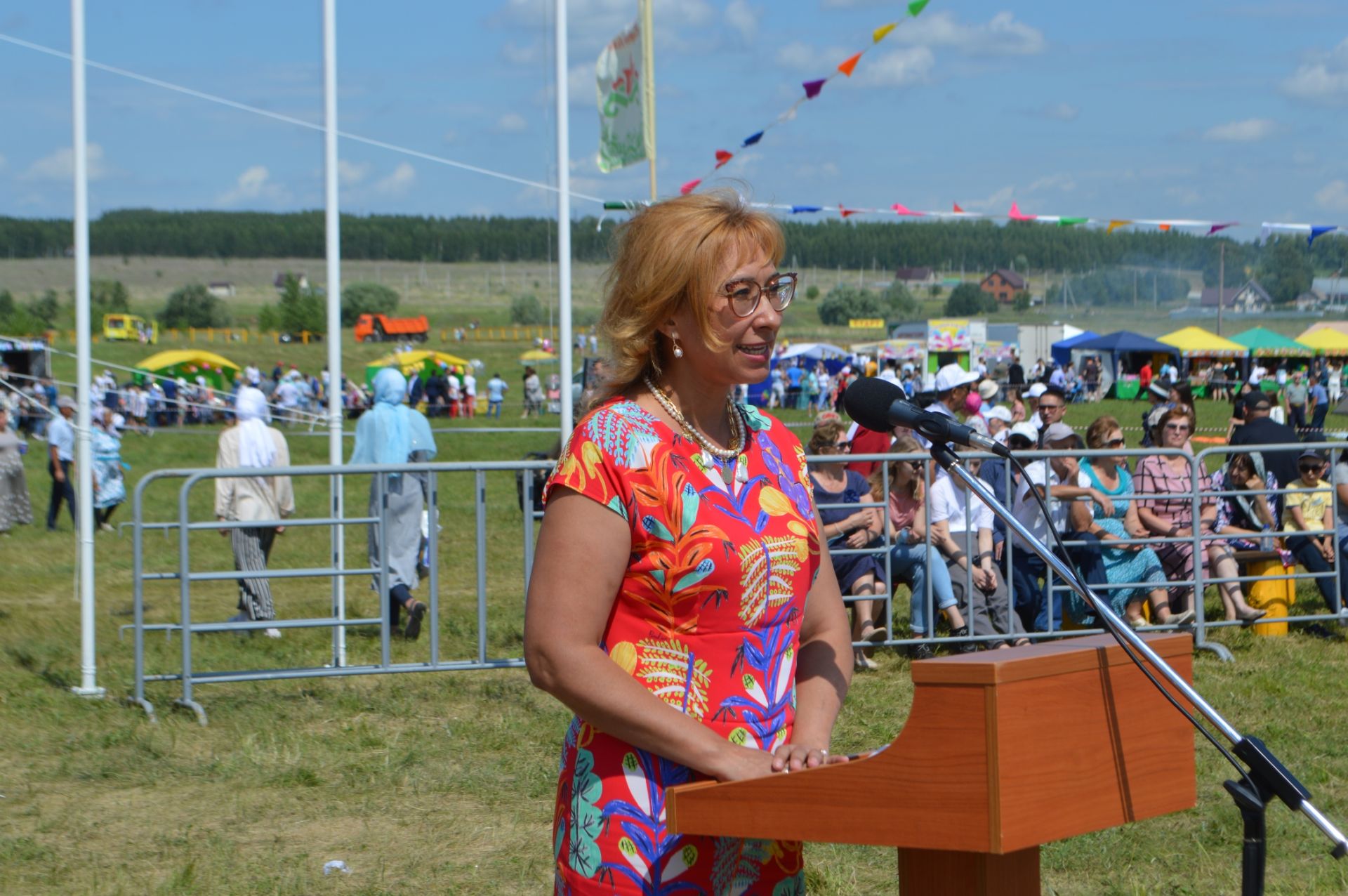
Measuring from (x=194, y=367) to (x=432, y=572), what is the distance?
47757 mm

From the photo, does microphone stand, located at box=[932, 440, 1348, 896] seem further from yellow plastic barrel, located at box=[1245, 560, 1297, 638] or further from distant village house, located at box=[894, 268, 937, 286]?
distant village house, located at box=[894, 268, 937, 286]

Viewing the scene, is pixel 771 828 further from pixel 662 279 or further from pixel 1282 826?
pixel 1282 826

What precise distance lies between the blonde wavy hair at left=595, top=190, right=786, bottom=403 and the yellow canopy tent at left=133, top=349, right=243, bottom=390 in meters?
49.6

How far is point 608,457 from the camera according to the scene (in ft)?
7.42

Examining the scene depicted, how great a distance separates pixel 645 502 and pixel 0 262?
490 feet

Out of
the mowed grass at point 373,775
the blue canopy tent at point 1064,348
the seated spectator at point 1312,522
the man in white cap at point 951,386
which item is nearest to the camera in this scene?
the mowed grass at point 373,775

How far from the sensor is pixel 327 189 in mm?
9047

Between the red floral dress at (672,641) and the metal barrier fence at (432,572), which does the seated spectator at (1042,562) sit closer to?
the metal barrier fence at (432,572)

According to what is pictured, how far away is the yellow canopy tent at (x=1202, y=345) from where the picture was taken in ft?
150

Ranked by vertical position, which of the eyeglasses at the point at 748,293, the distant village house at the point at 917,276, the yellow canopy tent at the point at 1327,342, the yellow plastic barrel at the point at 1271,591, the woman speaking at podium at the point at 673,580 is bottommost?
the yellow plastic barrel at the point at 1271,591

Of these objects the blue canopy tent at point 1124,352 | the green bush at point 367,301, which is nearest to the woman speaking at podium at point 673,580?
the blue canopy tent at point 1124,352

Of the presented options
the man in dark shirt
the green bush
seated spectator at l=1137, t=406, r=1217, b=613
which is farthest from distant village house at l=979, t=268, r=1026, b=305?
seated spectator at l=1137, t=406, r=1217, b=613

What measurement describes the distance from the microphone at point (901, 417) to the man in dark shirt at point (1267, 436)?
8.61m

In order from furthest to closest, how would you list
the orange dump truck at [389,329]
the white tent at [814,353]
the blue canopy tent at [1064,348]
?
the orange dump truck at [389,329]
the white tent at [814,353]
the blue canopy tent at [1064,348]
